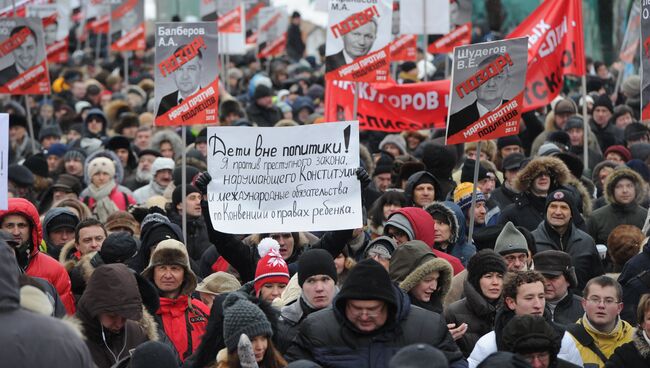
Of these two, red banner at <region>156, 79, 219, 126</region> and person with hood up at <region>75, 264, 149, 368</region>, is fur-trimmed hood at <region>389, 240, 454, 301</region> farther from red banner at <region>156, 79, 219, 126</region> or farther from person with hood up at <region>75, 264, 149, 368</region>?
red banner at <region>156, 79, 219, 126</region>

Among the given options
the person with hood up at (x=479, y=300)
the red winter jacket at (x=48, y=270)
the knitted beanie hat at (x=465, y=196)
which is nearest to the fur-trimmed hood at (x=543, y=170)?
the knitted beanie hat at (x=465, y=196)

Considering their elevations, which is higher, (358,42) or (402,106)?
(358,42)

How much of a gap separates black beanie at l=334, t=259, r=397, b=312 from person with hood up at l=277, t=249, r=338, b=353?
2.82 ft

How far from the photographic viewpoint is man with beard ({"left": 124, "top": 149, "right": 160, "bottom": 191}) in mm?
14863

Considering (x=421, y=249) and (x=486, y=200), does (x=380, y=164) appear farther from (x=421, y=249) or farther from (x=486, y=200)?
(x=421, y=249)

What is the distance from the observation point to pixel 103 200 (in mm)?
12789

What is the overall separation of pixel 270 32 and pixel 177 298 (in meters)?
20.5

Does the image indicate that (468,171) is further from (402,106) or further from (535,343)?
(535,343)

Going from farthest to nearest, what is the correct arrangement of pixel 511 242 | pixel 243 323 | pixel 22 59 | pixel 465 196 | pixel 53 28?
pixel 53 28
pixel 22 59
pixel 465 196
pixel 511 242
pixel 243 323

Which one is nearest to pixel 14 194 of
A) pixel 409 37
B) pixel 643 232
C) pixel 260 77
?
pixel 643 232

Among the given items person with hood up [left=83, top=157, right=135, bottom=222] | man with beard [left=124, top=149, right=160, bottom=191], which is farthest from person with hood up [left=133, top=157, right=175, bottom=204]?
man with beard [left=124, top=149, right=160, bottom=191]

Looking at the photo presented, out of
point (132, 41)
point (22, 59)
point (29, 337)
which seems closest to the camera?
point (29, 337)

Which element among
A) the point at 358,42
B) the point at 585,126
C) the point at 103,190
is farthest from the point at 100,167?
the point at 585,126

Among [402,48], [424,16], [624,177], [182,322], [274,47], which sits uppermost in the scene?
[274,47]
